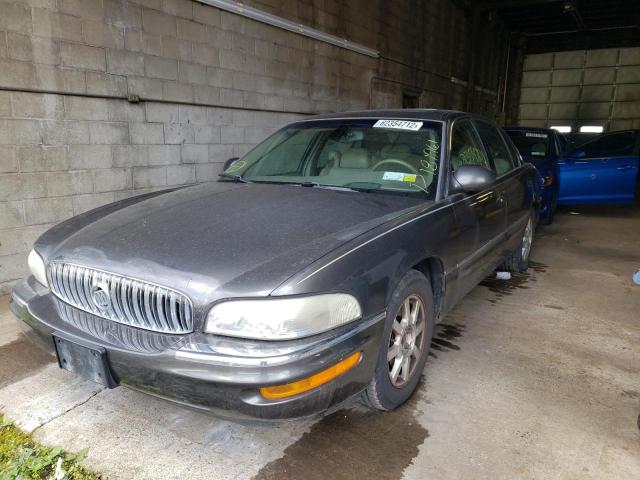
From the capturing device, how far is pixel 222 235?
2086mm

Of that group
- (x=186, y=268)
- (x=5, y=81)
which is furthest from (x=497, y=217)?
(x=5, y=81)

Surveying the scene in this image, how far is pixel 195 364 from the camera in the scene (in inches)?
65.9

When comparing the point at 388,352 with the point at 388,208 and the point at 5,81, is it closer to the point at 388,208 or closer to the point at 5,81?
the point at 388,208

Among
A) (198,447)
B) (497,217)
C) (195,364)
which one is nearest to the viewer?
(195,364)

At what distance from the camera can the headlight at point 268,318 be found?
66.4 inches

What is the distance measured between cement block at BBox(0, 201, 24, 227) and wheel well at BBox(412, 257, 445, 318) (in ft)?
11.2

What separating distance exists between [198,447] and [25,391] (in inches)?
44.2

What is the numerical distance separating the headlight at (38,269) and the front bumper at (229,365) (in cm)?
41

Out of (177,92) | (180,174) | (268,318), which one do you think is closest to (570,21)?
(177,92)

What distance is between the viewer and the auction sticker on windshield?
3029mm

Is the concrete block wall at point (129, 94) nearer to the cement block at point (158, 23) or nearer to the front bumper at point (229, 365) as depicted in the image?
the cement block at point (158, 23)

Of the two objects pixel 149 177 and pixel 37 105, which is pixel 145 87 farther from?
pixel 37 105

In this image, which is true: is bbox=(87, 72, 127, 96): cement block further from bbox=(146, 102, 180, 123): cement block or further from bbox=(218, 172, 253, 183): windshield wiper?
bbox=(218, 172, 253, 183): windshield wiper

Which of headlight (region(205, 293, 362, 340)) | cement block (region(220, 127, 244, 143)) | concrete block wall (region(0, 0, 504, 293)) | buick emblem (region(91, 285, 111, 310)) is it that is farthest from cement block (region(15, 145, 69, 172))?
headlight (region(205, 293, 362, 340))
